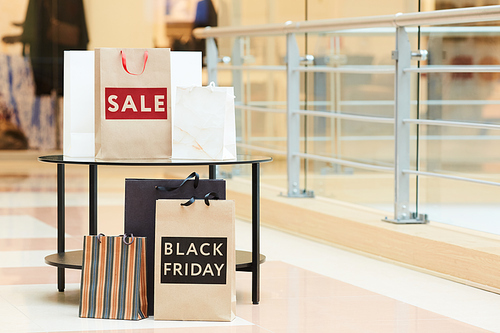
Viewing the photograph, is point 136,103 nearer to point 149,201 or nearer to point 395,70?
point 149,201

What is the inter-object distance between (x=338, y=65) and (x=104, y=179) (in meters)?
3.00

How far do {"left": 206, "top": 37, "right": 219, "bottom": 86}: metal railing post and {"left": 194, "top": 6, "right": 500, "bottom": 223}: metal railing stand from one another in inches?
9.6

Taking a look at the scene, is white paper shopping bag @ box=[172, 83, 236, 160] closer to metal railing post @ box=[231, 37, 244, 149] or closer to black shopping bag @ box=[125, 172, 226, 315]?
black shopping bag @ box=[125, 172, 226, 315]

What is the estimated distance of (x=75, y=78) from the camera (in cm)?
278

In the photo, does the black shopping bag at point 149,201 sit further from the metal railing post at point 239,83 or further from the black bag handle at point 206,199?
the metal railing post at point 239,83

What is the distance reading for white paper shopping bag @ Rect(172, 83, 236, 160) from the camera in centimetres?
266

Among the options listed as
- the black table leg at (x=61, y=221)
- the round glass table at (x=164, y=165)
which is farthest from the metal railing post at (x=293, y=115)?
the black table leg at (x=61, y=221)

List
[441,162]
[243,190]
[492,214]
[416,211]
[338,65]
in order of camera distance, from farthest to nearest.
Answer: [243,190] → [338,65] → [441,162] → [416,211] → [492,214]

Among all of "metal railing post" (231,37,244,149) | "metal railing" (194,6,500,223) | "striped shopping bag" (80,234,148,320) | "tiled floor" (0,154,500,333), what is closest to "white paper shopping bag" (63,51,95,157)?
"striped shopping bag" (80,234,148,320)

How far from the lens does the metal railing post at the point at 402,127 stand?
3564 mm

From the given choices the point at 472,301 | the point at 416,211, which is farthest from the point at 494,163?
the point at 472,301

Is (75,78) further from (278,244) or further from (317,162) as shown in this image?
(317,162)

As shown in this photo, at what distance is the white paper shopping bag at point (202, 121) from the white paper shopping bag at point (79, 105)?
0.96ft

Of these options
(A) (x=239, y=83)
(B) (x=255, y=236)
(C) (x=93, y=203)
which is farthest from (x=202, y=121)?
(A) (x=239, y=83)
